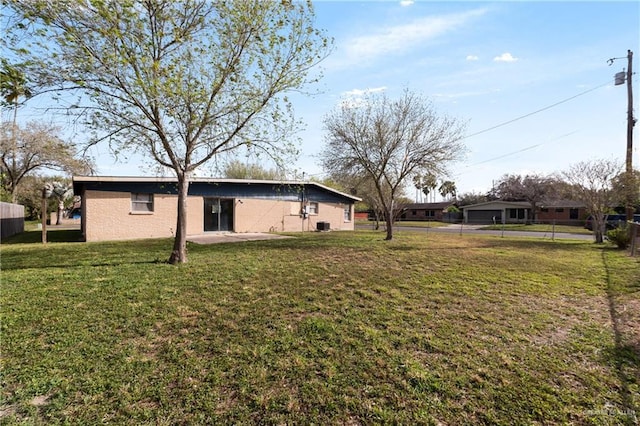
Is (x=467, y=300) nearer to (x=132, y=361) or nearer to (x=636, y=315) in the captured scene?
(x=636, y=315)

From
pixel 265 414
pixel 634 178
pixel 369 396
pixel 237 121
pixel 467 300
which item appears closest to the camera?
pixel 265 414

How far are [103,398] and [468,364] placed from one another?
3.83 metres

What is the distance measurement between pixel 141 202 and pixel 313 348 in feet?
49.3

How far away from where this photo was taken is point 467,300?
5961mm

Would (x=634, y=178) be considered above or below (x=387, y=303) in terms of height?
above

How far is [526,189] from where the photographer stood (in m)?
44.6

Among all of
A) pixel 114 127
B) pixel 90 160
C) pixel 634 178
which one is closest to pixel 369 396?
pixel 114 127

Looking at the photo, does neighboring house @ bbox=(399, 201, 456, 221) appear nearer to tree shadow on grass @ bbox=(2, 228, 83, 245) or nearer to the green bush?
the green bush

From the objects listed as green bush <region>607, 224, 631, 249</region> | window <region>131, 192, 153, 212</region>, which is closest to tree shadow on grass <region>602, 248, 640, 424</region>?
green bush <region>607, 224, 631, 249</region>

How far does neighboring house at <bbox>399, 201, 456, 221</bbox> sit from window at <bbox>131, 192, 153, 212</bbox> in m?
44.7

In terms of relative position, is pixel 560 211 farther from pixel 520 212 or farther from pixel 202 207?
pixel 202 207

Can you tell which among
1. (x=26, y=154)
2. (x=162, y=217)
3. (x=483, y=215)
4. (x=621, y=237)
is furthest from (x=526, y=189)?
(x=26, y=154)

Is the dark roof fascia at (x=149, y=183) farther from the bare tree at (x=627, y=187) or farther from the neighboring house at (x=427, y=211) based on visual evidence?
the neighboring house at (x=427, y=211)

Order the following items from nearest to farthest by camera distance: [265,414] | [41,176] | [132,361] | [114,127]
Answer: [265,414] < [132,361] < [114,127] < [41,176]
